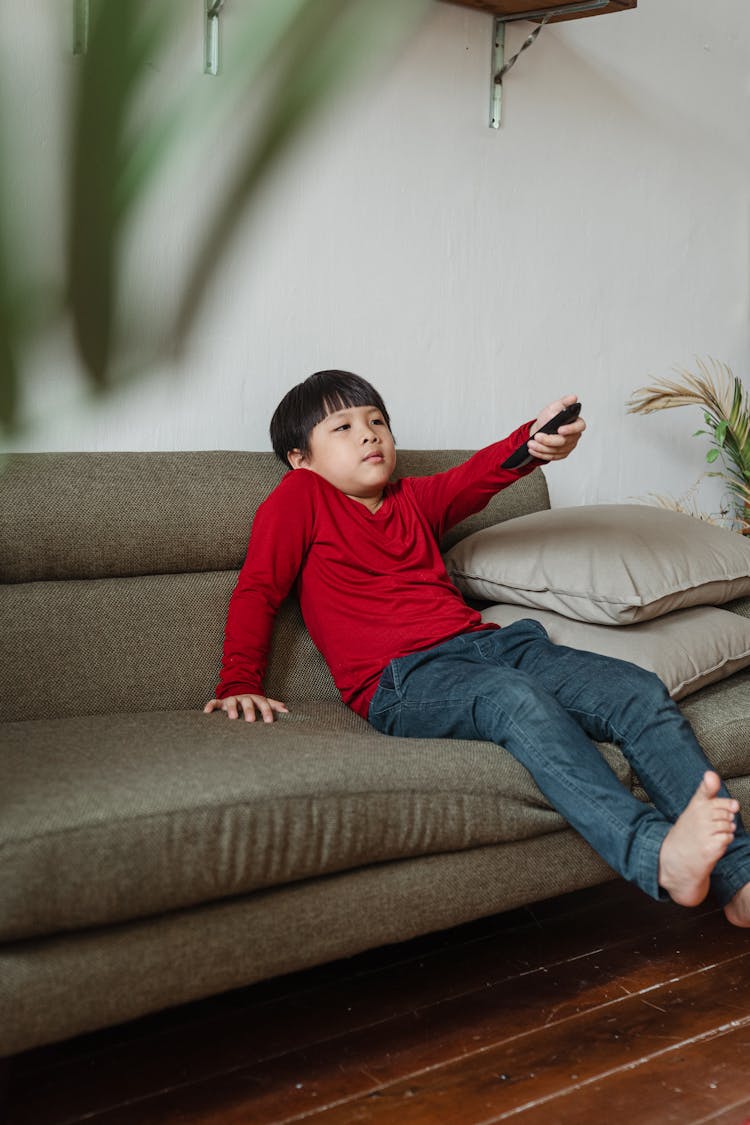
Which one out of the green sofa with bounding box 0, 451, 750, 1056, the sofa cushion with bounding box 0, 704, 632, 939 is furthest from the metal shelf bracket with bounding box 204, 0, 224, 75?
the sofa cushion with bounding box 0, 704, 632, 939

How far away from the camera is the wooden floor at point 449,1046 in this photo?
1.32 meters

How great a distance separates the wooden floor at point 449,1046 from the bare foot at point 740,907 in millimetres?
138

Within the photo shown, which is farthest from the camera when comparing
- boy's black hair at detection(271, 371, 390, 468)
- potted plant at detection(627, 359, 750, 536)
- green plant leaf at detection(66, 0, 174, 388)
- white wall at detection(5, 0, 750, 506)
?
potted plant at detection(627, 359, 750, 536)

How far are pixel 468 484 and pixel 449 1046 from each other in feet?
3.08

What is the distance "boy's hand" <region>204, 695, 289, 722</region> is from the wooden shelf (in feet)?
5.20

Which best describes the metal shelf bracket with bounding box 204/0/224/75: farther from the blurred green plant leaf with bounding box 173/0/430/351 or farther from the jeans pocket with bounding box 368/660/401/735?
the jeans pocket with bounding box 368/660/401/735

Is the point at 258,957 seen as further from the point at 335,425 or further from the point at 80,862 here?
the point at 335,425

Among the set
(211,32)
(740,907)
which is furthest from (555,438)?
(211,32)

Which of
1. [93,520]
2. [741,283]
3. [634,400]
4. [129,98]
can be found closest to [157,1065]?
[93,520]

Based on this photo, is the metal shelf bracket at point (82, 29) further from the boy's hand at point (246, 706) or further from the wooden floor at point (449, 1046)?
the boy's hand at point (246, 706)

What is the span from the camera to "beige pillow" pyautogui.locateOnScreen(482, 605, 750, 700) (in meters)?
1.82

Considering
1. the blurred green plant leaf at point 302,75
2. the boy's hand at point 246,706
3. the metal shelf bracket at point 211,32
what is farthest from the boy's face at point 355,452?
the blurred green plant leaf at point 302,75

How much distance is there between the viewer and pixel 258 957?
130cm

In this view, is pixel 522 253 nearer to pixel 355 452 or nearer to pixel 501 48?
pixel 501 48
